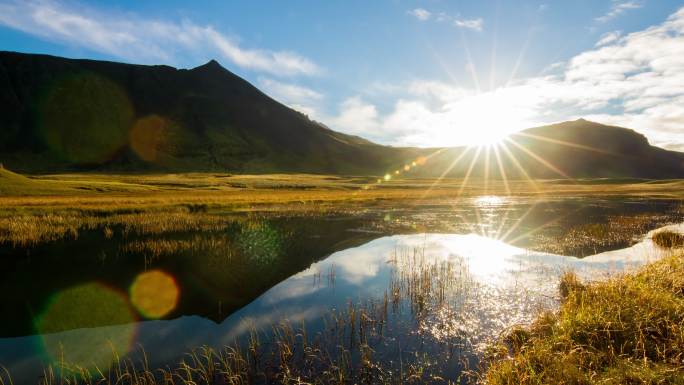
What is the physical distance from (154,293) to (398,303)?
41.5 ft

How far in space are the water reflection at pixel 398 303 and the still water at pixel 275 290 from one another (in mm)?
61

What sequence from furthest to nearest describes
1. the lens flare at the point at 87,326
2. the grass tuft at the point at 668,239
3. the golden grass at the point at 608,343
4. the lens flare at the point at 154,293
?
the grass tuft at the point at 668,239, the lens flare at the point at 154,293, the lens flare at the point at 87,326, the golden grass at the point at 608,343

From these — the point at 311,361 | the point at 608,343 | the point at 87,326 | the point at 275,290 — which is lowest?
the point at 87,326

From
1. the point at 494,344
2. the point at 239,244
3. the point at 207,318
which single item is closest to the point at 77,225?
the point at 239,244

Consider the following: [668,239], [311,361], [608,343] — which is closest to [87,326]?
[311,361]

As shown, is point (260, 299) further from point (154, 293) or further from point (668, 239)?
point (668, 239)

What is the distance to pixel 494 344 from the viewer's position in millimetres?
11742

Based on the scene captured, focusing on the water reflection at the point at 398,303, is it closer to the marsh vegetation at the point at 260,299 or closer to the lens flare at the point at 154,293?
the marsh vegetation at the point at 260,299

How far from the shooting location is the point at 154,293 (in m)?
19.2

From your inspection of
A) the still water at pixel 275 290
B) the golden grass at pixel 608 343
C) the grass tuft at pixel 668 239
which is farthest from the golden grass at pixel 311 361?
the grass tuft at pixel 668 239

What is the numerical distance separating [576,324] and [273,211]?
47.4m

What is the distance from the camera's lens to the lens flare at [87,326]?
483 inches

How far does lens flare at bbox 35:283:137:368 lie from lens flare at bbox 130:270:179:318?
1.89ft

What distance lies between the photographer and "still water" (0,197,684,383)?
12.8m
